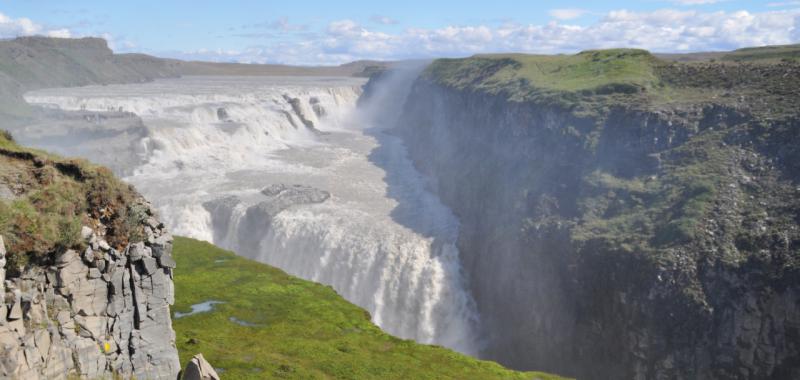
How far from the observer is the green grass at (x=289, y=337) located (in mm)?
28312

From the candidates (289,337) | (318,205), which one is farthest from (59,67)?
(289,337)

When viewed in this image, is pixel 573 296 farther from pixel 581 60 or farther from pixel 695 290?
pixel 581 60

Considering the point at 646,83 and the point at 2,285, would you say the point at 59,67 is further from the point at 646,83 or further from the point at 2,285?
the point at 2,285

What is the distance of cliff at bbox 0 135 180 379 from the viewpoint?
15273mm

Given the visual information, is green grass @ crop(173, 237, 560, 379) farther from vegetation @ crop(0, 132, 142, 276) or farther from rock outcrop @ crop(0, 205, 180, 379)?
vegetation @ crop(0, 132, 142, 276)

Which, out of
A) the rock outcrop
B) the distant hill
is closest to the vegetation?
the rock outcrop

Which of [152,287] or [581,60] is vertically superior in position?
[581,60]

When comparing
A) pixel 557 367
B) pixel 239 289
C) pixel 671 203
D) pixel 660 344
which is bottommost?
pixel 557 367

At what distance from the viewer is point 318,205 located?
62.5 meters

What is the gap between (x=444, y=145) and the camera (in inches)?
3290

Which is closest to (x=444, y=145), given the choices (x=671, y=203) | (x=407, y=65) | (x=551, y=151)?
(x=551, y=151)

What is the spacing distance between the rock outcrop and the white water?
31774 millimetres

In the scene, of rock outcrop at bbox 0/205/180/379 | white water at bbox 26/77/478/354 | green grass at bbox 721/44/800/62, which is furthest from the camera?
green grass at bbox 721/44/800/62

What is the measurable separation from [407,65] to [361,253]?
114m
